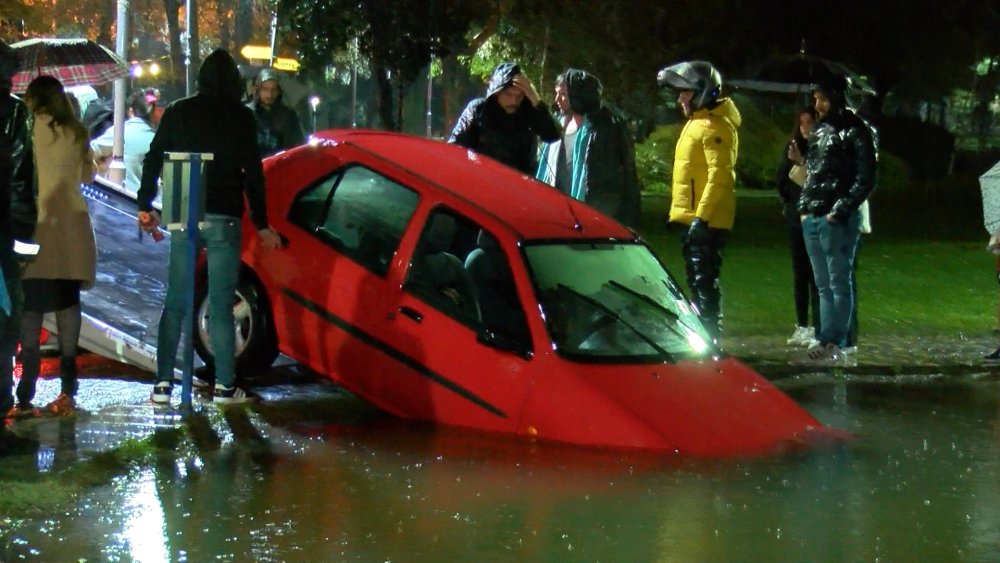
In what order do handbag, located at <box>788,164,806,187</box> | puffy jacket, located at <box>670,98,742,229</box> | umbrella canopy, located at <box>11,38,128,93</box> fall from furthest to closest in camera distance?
umbrella canopy, located at <box>11,38,128,93</box>
handbag, located at <box>788,164,806,187</box>
puffy jacket, located at <box>670,98,742,229</box>

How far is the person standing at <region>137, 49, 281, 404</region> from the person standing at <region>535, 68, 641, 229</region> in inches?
112

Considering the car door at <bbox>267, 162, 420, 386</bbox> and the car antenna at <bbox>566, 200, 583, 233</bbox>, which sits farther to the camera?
the car antenna at <bbox>566, 200, 583, 233</bbox>

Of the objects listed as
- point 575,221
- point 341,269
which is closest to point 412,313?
point 341,269

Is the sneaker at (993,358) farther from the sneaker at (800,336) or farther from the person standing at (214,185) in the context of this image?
the person standing at (214,185)

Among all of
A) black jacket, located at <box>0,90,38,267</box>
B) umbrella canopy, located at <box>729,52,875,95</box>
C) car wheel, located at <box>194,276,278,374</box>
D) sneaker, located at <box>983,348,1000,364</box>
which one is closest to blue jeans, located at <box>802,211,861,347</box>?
sneaker, located at <box>983,348,1000,364</box>

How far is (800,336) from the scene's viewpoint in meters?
12.5

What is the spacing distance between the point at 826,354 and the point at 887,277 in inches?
251

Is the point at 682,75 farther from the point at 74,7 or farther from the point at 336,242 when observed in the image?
the point at 74,7

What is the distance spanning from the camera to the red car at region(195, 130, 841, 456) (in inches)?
314

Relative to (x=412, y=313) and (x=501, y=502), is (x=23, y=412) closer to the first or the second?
(x=412, y=313)

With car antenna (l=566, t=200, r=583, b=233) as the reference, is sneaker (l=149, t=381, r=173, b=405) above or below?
below

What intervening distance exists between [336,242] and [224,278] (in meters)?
0.72

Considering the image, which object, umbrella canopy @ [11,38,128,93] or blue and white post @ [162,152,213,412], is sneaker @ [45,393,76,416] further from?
umbrella canopy @ [11,38,128,93]

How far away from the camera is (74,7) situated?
60.8 metres
